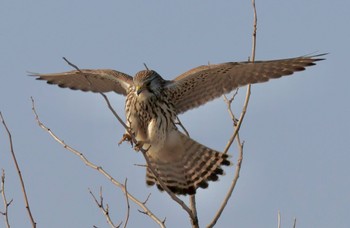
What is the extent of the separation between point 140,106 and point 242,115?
1.25 m

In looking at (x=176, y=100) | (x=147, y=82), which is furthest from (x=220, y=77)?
(x=147, y=82)

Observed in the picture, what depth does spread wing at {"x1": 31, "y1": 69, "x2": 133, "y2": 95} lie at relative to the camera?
6.45 meters

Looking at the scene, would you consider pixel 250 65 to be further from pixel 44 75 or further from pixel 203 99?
pixel 44 75

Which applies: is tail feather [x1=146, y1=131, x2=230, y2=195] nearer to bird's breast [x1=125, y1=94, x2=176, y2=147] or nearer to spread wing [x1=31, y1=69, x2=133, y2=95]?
bird's breast [x1=125, y1=94, x2=176, y2=147]

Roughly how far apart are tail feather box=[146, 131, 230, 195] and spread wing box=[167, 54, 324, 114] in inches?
15.3

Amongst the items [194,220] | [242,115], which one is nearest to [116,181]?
[194,220]

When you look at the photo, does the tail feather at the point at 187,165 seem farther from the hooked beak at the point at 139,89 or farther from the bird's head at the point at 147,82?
the hooked beak at the point at 139,89

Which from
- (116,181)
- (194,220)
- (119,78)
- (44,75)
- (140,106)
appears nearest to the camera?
(194,220)

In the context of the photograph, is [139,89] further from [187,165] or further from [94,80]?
[187,165]

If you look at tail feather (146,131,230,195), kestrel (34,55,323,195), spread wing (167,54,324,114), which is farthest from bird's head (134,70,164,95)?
tail feather (146,131,230,195)

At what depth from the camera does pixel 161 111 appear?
611 cm

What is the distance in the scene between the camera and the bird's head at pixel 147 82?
19.6ft

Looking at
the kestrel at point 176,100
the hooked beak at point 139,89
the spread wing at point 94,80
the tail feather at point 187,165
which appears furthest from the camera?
the tail feather at point 187,165

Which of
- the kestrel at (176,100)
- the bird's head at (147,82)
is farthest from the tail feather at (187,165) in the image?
the bird's head at (147,82)
